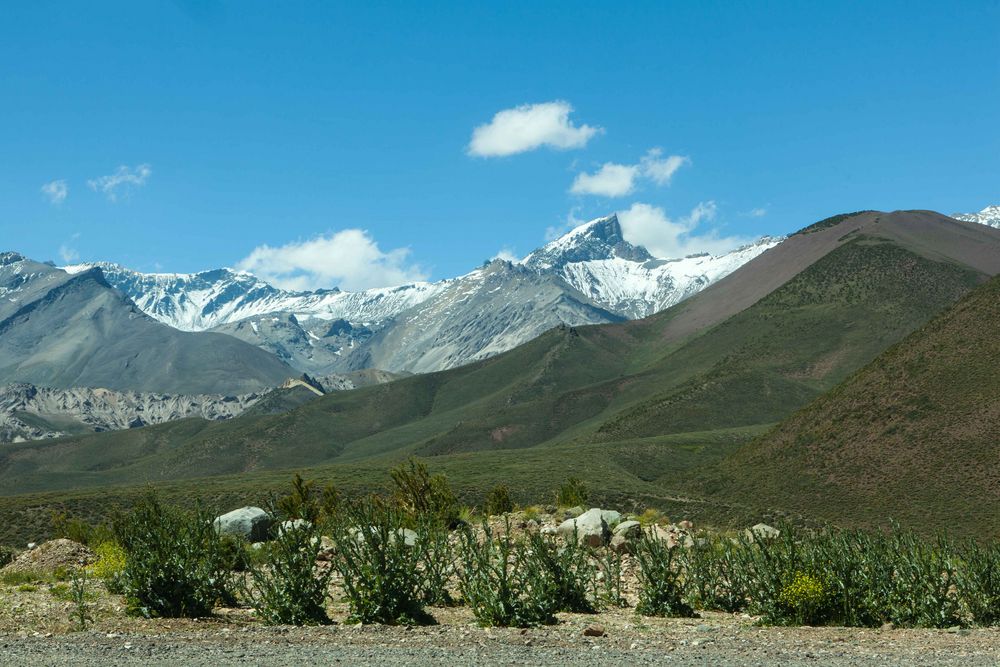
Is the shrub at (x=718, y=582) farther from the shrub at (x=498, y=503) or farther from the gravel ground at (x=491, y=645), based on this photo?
the shrub at (x=498, y=503)

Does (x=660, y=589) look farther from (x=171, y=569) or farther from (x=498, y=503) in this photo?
(x=498, y=503)

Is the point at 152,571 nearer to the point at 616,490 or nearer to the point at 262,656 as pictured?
the point at 262,656

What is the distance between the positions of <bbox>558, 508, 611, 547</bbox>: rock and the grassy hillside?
143ft

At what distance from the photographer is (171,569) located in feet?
75.0

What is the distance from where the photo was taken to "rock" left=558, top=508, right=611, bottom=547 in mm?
32375

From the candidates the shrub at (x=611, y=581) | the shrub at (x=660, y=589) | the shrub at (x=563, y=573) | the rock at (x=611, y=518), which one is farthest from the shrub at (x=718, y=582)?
the rock at (x=611, y=518)

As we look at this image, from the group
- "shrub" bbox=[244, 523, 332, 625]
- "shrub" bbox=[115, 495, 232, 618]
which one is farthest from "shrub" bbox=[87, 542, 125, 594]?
"shrub" bbox=[244, 523, 332, 625]

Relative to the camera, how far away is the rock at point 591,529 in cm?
3238

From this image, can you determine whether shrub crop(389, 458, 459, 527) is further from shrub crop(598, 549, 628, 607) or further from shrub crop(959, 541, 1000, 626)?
shrub crop(959, 541, 1000, 626)

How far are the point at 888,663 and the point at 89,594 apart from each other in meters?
17.5

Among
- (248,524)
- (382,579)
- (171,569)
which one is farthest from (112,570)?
(248,524)

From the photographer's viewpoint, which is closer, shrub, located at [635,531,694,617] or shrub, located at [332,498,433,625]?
shrub, located at [332,498,433,625]

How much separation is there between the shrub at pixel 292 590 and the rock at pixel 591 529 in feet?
34.3

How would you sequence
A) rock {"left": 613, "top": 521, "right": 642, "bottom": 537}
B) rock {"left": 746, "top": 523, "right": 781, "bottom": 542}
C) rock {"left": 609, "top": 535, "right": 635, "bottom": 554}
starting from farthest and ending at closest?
rock {"left": 613, "top": 521, "right": 642, "bottom": 537} < rock {"left": 609, "top": 535, "right": 635, "bottom": 554} < rock {"left": 746, "top": 523, "right": 781, "bottom": 542}
